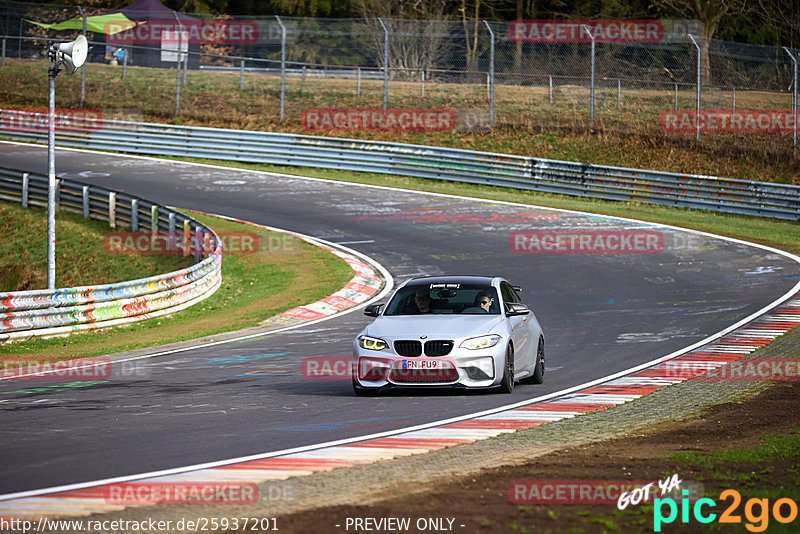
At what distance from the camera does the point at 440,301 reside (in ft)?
42.2

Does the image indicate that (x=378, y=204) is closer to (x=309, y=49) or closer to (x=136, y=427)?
(x=309, y=49)

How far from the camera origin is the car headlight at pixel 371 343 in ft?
38.5

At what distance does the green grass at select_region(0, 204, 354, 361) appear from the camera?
56.1 ft

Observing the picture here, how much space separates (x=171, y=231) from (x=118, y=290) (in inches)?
283

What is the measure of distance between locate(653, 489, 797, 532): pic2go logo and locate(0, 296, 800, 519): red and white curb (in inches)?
105

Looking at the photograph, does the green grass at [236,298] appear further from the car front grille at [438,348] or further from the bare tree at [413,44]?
the bare tree at [413,44]

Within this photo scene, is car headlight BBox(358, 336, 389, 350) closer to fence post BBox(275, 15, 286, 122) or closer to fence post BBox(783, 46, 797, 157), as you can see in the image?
fence post BBox(783, 46, 797, 157)

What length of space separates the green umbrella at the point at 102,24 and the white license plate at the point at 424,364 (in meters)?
38.1

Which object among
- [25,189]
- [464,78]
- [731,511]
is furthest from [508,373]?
[464,78]

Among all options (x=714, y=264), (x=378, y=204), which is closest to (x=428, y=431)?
(x=714, y=264)

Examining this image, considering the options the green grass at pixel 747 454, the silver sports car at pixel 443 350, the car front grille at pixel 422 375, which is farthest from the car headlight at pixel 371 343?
the green grass at pixel 747 454

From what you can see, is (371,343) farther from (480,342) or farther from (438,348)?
(480,342)

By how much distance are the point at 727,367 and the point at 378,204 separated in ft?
63.4

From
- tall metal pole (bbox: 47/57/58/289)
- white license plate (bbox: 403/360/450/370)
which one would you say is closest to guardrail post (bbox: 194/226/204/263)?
tall metal pole (bbox: 47/57/58/289)
